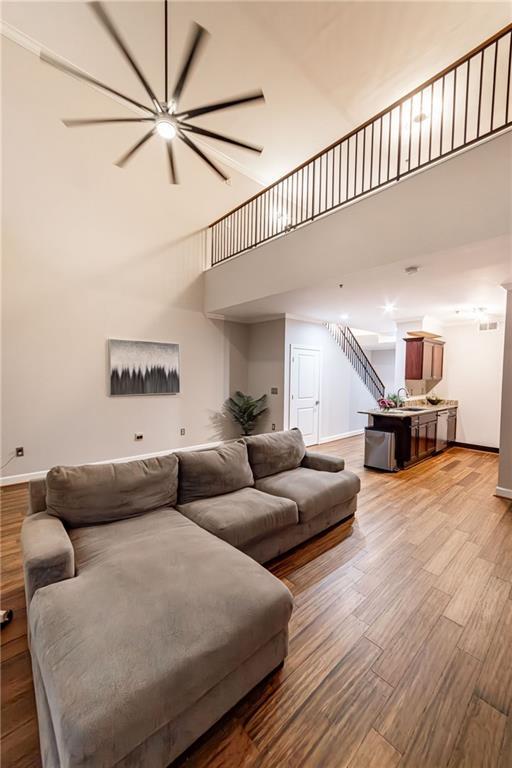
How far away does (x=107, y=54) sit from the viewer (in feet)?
12.5

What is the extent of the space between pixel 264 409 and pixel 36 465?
156 inches

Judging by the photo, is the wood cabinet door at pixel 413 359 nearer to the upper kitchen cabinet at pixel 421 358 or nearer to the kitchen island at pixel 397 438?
the upper kitchen cabinet at pixel 421 358

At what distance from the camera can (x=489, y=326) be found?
248 inches

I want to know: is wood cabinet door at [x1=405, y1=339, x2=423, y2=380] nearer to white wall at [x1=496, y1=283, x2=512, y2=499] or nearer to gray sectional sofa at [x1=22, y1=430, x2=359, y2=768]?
white wall at [x1=496, y1=283, x2=512, y2=499]

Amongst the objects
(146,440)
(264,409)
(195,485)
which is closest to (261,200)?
(264,409)

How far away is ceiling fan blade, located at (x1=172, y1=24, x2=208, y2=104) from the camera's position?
1995mm

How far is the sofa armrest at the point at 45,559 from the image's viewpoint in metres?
1.48

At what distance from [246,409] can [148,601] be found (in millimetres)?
5142

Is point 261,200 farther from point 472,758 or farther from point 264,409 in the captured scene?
point 472,758

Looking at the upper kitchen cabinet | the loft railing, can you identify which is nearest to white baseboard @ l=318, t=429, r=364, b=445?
the upper kitchen cabinet

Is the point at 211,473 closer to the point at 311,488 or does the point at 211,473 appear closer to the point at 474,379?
the point at 311,488

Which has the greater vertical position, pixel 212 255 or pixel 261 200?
pixel 261 200

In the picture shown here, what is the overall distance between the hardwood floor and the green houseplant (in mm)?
3726

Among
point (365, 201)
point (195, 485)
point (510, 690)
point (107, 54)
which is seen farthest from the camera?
point (107, 54)
